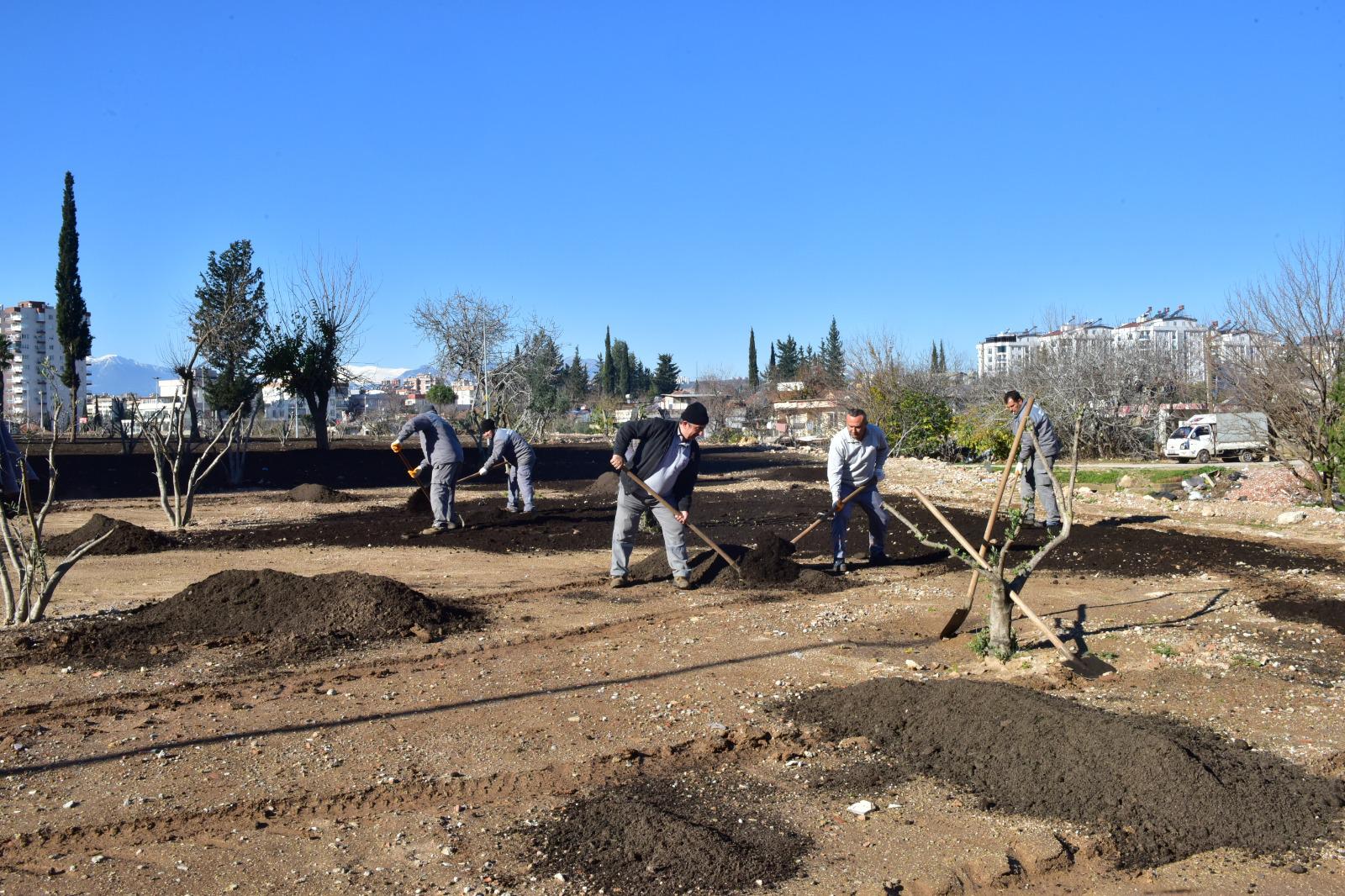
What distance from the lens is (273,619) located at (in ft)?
24.7

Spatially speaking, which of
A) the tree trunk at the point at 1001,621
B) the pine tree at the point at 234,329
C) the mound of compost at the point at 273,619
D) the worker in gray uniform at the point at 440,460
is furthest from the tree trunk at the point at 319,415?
the tree trunk at the point at 1001,621

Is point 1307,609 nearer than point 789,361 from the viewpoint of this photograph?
Yes

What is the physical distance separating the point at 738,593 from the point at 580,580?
5.24 feet

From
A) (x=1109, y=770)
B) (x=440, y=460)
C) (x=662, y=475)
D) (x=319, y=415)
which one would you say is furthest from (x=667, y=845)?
(x=319, y=415)

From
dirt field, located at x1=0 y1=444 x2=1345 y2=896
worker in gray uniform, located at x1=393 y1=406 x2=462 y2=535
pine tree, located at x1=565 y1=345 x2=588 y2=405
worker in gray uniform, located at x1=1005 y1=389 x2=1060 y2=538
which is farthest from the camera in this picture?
pine tree, located at x1=565 y1=345 x2=588 y2=405

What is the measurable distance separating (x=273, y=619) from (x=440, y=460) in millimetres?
5654

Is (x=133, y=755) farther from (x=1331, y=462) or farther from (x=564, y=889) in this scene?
(x=1331, y=462)

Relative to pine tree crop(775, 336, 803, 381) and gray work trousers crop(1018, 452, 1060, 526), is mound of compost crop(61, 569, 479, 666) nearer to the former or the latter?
gray work trousers crop(1018, 452, 1060, 526)

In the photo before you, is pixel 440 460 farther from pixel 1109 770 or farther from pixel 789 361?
pixel 789 361

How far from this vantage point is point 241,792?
4.43 meters

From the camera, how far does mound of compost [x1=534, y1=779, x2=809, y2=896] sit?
A: 364cm

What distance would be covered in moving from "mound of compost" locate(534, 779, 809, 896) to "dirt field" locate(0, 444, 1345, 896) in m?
0.01

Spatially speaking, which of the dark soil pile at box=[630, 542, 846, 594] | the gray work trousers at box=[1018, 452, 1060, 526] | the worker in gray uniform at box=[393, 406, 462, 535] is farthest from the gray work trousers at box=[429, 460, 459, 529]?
the gray work trousers at box=[1018, 452, 1060, 526]

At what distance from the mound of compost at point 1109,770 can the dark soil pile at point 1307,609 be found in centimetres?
319
